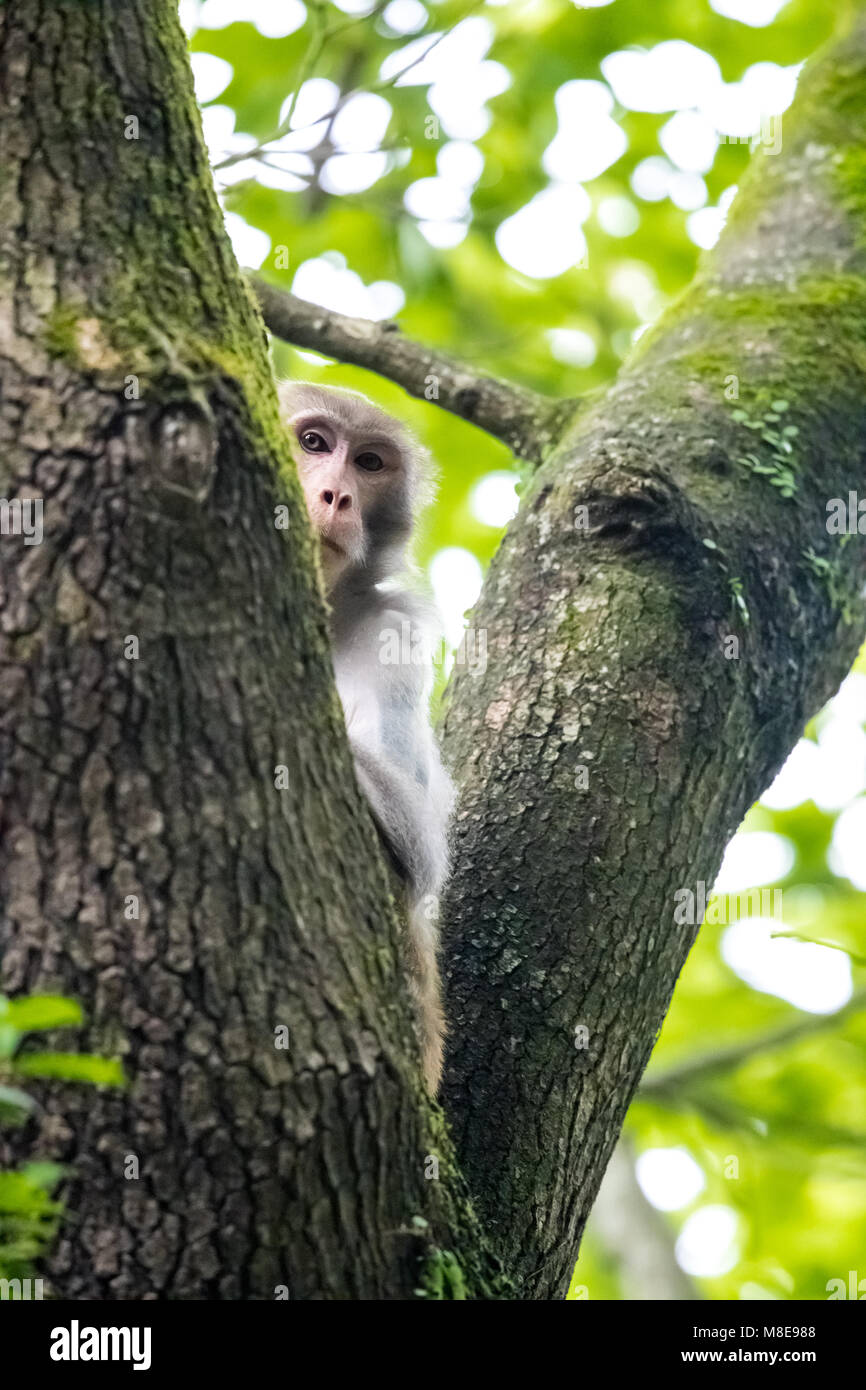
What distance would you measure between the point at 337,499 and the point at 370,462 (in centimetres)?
51

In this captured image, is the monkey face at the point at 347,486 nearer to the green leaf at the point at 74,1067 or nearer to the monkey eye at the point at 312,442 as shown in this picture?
the monkey eye at the point at 312,442

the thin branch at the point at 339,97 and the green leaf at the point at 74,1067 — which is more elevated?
the thin branch at the point at 339,97

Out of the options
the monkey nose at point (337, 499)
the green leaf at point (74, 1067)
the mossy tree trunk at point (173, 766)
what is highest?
the monkey nose at point (337, 499)

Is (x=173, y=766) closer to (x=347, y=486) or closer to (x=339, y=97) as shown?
(x=347, y=486)

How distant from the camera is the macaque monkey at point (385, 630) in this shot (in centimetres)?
391

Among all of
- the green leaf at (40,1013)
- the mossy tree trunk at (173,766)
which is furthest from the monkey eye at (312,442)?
the green leaf at (40,1013)

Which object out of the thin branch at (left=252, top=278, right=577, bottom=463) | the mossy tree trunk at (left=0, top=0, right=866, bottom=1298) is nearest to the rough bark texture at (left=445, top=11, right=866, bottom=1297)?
the thin branch at (left=252, top=278, right=577, bottom=463)

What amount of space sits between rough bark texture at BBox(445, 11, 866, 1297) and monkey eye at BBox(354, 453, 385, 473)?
0.71 m

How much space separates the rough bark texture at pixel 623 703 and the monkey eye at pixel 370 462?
2.34 ft

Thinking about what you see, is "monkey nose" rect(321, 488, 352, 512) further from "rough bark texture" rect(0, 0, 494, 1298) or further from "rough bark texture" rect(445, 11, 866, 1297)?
"rough bark texture" rect(0, 0, 494, 1298)

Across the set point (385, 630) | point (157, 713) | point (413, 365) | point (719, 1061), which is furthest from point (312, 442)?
point (719, 1061)

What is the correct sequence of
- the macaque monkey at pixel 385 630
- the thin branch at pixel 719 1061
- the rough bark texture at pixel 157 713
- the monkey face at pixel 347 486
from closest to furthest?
the rough bark texture at pixel 157 713 < the macaque monkey at pixel 385 630 < the monkey face at pixel 347 486 < the thin branch at pixel 719 1061

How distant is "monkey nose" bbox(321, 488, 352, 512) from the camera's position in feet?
15.7
